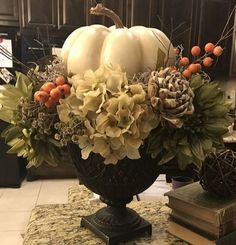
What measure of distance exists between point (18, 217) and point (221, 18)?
8.80 feet

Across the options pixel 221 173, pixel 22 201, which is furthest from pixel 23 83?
pixel 22 201

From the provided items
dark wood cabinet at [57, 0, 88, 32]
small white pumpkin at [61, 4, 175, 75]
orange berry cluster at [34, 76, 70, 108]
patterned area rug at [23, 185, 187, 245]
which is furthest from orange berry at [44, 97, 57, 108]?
dark wood cabinet at [57, 0, 88, 32]

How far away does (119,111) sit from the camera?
60 centimetres

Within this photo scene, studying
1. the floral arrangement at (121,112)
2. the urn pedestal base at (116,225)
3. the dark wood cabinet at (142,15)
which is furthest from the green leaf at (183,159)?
the dark wood cabinet at (142,15)

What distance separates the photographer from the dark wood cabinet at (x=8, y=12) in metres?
3.04

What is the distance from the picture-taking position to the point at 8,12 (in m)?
3.05

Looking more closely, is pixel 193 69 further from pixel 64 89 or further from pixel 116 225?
pixel 116 225

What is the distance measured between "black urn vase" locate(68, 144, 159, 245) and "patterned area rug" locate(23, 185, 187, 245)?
3 centimetres

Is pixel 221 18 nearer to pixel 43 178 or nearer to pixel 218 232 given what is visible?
pixel 43 178

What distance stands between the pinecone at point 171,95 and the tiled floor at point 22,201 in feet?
6.30

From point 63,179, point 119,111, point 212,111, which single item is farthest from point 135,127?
point 63,179

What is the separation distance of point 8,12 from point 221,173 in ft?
9.44

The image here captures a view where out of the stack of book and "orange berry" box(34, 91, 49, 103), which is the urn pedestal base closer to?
the stack of book

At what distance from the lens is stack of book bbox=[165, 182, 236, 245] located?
0.74m
